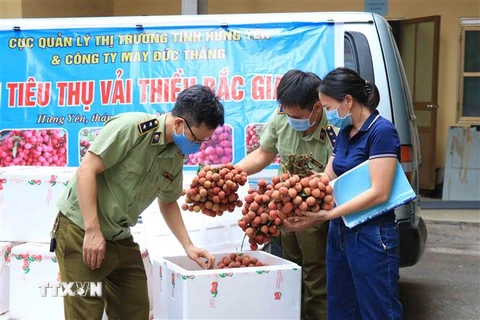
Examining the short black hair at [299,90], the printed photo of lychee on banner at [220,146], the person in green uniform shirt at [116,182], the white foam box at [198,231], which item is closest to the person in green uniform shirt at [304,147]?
the short black hair at [299,90]

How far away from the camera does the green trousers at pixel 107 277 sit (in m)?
2.98

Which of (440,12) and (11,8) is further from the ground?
(440,12)

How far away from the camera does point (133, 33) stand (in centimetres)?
496

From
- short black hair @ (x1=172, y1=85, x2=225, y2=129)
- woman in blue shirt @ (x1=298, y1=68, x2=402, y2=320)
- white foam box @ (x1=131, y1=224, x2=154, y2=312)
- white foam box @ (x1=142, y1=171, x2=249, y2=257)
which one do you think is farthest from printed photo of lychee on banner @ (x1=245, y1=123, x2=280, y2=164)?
short black hair @ (x1=172, y1=85, x2=225, y2=129)

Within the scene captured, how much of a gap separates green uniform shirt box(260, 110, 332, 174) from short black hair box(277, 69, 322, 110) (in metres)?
0.23

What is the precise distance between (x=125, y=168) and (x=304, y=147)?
53.3 inches

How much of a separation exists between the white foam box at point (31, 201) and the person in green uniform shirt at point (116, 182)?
120 cm

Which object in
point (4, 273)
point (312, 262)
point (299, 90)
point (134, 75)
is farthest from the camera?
point (134, 75)

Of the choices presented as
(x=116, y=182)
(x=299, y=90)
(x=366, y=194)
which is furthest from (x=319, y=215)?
(x=116, y=182)

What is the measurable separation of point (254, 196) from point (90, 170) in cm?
84

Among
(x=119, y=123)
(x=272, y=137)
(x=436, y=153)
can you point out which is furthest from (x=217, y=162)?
(x=436, y=153)

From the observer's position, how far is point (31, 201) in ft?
14.1

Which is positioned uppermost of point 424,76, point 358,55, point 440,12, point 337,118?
point 440,12

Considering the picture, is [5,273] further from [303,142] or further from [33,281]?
[303,142]
